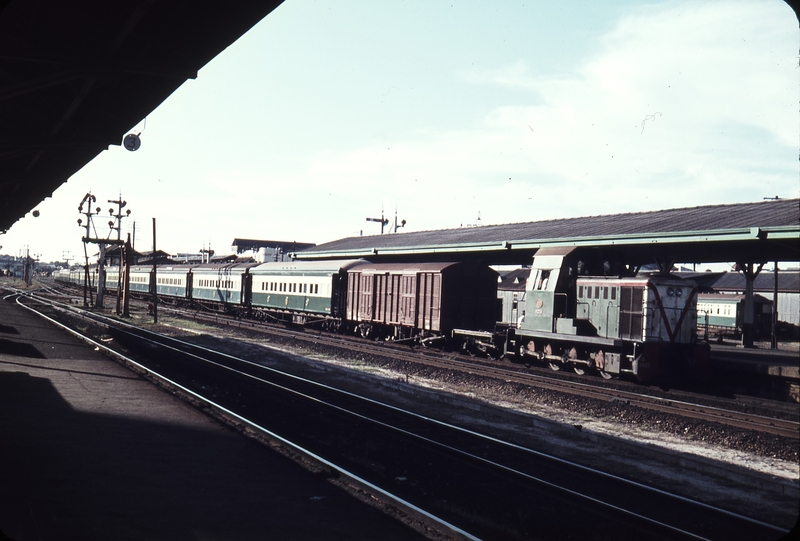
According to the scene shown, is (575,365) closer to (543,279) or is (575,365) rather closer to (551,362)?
(551,362)

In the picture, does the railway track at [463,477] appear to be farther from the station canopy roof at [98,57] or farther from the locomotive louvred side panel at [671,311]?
the locomotive louvred side panel at [671,311]

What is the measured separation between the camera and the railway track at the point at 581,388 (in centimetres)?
1207

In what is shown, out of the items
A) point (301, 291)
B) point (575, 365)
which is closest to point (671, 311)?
point (575, 365)

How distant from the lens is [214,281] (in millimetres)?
45625

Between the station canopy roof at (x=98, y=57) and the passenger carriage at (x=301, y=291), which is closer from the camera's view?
the station canopy roof at (x=98, y=57)

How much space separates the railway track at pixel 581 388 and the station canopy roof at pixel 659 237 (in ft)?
17.5

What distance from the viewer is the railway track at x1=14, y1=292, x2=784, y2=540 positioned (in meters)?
6.87

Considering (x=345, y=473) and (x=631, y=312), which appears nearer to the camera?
(x=345, y=473)

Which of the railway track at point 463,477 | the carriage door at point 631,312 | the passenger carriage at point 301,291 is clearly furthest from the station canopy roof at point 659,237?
the railway track at point 463,477

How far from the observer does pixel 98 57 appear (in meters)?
8.96

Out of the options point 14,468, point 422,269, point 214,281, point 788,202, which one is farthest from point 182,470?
point 214,281

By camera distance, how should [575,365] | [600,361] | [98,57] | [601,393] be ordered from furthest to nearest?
[575,365] < [600,361] < [601,393] < [98,57]

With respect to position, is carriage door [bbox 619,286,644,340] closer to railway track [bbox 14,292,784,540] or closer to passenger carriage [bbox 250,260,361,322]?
railway track [bbox 14,292,784,540]

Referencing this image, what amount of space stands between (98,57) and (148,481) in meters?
6.11
